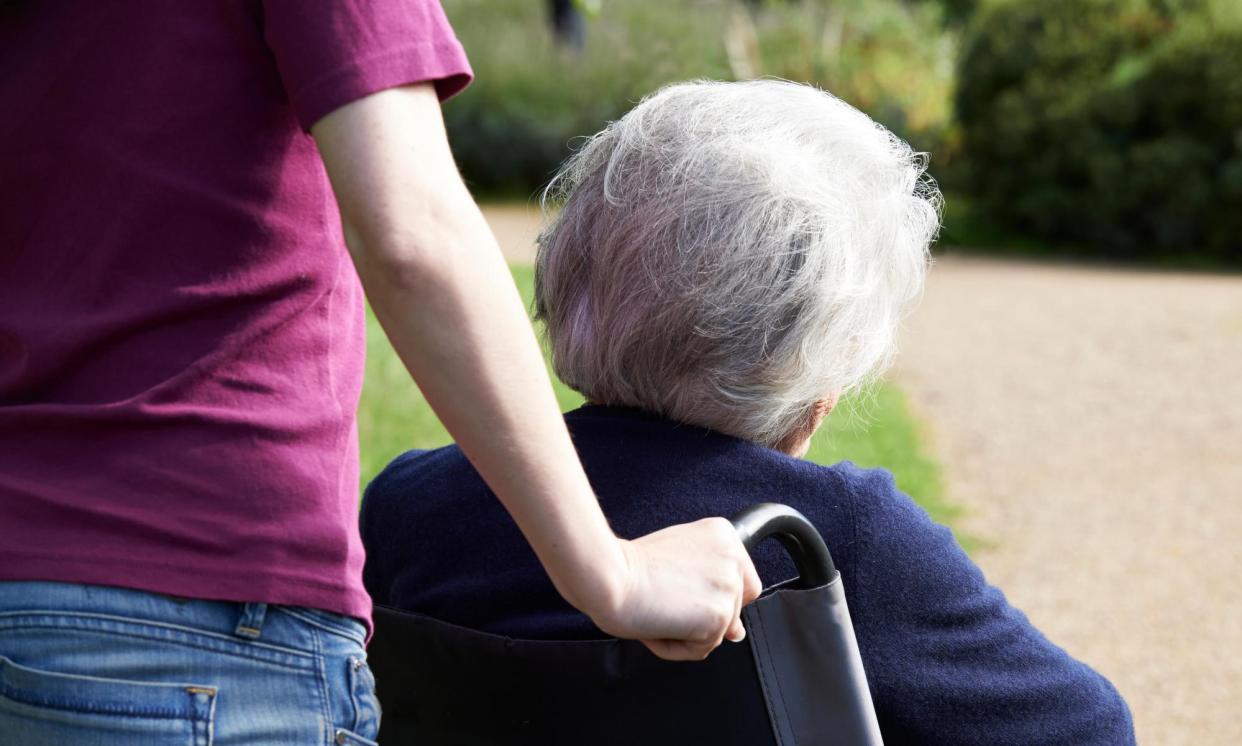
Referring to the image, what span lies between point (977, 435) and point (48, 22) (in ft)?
20.4

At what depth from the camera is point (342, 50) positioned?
1088 mm

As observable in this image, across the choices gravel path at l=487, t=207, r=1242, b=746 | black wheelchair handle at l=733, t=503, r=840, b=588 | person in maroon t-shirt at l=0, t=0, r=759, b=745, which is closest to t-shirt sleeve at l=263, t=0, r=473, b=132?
person in maroon t-shirt at l=0, t=0, r=759, b=745

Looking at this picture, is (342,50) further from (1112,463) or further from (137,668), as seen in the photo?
(1112,463)

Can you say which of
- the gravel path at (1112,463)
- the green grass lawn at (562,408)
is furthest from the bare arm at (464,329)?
the green grass lawn at (562,408)

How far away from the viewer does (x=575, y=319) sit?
1.70 m

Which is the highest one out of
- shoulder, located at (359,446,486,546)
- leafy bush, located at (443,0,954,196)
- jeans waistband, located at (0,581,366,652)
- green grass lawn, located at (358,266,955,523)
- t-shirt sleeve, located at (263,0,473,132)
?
t-shirt sleeve, located at (263,0,473,132)

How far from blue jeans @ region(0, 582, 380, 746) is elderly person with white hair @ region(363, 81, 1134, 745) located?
1.31 ft

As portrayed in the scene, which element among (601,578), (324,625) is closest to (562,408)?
(324,625)

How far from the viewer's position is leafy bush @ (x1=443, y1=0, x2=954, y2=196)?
14469 millimetres

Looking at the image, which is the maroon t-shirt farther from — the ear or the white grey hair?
the ear

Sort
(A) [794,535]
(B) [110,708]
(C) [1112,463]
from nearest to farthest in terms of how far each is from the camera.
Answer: (B) [110,708], (A) [794,535], (C) [1112,463]

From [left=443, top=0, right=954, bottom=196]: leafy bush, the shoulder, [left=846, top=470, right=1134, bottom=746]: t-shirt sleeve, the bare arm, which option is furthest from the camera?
[left=443, top=0, right=954, bottom=196]: leafy bush

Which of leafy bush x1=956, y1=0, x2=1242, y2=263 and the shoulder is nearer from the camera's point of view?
the shoulder

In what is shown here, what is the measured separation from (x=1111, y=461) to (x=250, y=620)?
19.5ft
